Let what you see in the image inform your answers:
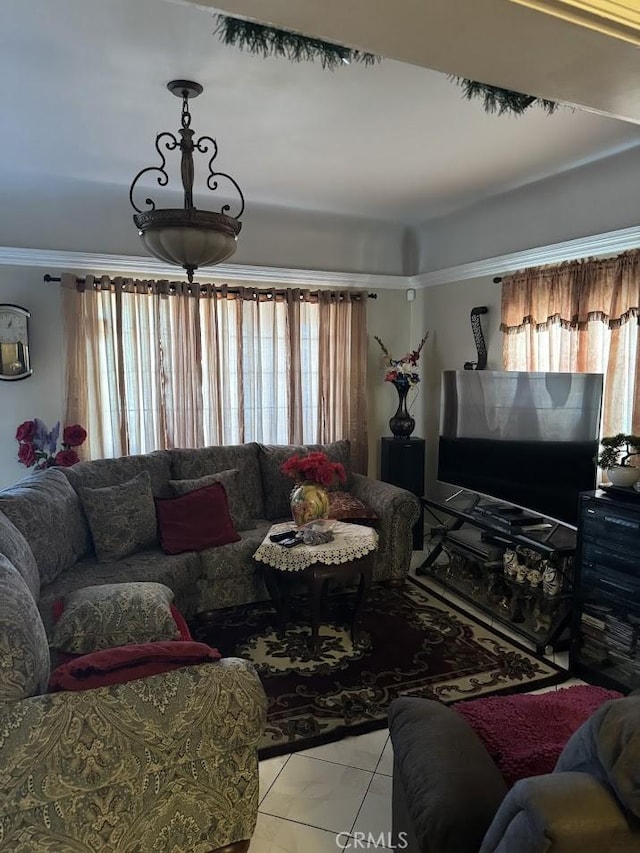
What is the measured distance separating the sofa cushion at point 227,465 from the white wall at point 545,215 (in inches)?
91.5

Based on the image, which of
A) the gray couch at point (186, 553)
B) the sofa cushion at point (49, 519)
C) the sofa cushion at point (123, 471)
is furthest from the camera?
the sofa cushion at point (123, 471)

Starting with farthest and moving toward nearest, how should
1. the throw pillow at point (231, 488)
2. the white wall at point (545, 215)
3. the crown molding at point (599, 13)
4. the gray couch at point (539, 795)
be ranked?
1. the throw pillow at point (231, 488)
2. the white wall at point (545, 215)
3. the crown molding at point (599, 13)
4. the gray couch at point (539, 795)

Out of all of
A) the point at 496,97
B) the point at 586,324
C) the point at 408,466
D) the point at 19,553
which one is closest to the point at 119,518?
the point at 19,553

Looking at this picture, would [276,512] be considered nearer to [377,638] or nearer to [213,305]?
[377,638]

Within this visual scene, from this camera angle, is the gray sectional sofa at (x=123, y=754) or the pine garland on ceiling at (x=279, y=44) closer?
the gray sectional sofa at (x=123, y=754)

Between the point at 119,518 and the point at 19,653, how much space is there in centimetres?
193

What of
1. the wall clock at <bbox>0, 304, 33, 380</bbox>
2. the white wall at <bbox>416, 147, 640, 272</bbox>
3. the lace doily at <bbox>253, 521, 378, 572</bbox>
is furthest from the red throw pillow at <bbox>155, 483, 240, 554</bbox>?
the white wall at <bbox>416, 147, 640, 272</bbox>

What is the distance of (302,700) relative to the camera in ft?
9.06

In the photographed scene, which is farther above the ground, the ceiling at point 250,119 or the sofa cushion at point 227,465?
the ceiling at point 250,119

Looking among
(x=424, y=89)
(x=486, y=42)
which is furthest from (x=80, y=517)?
(x=486, y=42)

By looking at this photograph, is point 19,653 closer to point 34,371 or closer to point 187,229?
point 187,229

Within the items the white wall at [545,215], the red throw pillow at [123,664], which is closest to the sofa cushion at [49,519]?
the red throw pillow at [123,664]

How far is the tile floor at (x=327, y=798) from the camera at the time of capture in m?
1.99

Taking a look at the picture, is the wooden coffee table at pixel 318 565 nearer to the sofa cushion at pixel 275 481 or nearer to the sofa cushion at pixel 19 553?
the sofa cushion at pixel 275 481
